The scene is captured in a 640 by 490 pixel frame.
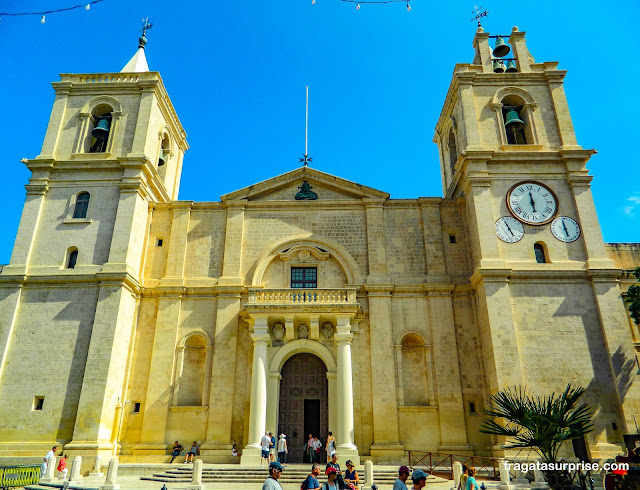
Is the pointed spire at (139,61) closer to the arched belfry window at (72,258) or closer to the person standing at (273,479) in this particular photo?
the arched belfry window at (72,258)

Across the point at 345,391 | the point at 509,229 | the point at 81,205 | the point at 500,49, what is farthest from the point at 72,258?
the point at 500,49

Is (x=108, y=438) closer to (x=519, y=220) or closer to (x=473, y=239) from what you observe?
(x=473, y=239)

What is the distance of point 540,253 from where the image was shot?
2203 centimetres

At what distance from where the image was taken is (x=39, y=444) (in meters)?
18.9

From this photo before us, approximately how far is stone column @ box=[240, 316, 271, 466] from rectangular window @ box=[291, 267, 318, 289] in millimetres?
3338

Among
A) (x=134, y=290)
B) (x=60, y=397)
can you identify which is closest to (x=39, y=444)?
(x=60, y=397)

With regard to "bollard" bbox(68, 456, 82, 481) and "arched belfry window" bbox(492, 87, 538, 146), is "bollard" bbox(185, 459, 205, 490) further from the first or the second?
"arched belfry window" bbox(492, 87, 538, 146)

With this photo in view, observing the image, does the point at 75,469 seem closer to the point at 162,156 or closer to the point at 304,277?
the point at 304,277

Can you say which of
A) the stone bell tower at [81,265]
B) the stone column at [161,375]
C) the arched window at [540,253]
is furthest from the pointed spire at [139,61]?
the arched window at [540,253]

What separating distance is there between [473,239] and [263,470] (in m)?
13.9

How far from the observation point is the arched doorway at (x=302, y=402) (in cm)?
2119

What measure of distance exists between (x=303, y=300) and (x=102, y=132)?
14.5 meters

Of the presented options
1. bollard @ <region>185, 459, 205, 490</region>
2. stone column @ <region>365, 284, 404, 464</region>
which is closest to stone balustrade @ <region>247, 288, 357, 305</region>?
stone column @ <region>365, 284, 404, 464</region>

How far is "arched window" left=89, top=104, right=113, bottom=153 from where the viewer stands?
25.4 metres
